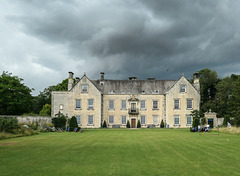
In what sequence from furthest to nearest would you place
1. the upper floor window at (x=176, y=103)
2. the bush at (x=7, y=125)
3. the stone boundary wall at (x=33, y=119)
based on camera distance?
the upper floor window at (x=176, y=103) < the stone boundary wall at (x=33, y=119) < the bush at (x=7, y=125)

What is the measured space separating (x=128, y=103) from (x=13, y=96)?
1002 inches

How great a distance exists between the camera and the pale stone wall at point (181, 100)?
45281 millimetres

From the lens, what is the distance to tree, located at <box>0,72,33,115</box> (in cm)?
4650

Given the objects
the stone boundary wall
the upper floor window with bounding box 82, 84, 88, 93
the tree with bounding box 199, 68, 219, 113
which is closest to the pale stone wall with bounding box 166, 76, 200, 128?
the tree with bounding box 199, 68, 219, 113

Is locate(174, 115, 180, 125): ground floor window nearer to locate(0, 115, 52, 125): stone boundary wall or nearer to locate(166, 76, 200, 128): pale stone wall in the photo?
locate(166, 76, 200, 128): pale stone wall

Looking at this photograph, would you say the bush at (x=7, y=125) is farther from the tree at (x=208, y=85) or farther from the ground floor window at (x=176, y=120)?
the tree at (x=208, y=85)

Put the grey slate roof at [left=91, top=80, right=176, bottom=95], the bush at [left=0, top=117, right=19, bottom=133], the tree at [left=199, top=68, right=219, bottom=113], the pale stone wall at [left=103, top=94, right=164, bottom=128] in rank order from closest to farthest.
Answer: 1. the bush at [left=0, top=117, right=19, bottom=133]
2. the pale stone wall at [left=103, top=94, right=164, bottom=128]
3. the grey slate roof at [left=91, top=80, right=176, bottom=95]
4. the tree at [left=199, top=68, right=219, bottom=113]

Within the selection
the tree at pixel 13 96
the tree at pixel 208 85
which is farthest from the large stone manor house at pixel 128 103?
the tree at pixel 208 85

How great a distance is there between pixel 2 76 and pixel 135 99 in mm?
30358

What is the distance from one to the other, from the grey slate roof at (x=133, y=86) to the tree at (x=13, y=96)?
651 inches

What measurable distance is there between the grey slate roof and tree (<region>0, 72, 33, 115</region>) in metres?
16.5

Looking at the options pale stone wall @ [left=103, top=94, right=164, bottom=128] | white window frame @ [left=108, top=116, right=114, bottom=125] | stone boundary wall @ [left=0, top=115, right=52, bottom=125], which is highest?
pale stone wall @ [left=103, top=94, right=164, bottom=128]

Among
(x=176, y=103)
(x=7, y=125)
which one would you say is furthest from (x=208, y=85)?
(x=7, y=125)

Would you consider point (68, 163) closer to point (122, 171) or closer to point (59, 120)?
point (122, 171)
